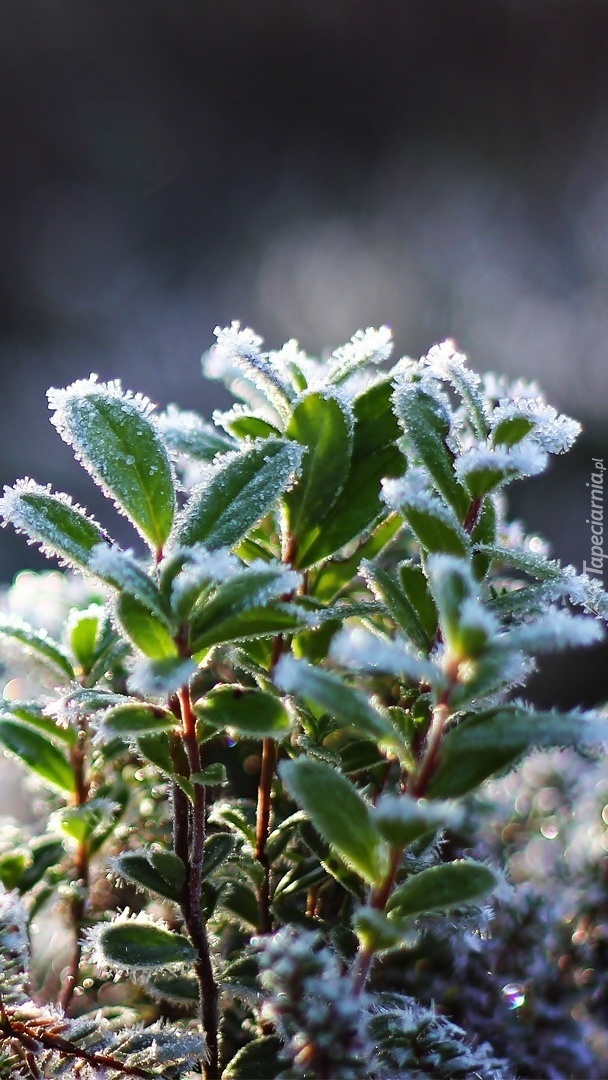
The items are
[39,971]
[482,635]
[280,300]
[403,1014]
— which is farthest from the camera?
[280,300]

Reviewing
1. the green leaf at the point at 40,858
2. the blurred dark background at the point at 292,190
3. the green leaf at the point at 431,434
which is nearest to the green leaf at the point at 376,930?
the green leaf at the point at 431,434

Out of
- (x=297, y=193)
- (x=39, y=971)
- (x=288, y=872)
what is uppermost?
(x=297, y=193)

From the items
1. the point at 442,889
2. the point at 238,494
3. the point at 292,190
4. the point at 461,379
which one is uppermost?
the point at 292,190

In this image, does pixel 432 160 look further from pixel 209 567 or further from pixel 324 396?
pixel 209 567

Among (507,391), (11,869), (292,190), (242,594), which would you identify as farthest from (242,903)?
(292,190)

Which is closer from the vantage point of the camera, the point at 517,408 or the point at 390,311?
the point at 517,408

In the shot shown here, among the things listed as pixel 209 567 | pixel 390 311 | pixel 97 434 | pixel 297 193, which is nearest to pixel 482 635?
pixel 209 567

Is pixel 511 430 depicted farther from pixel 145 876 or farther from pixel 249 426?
pixel 145 876

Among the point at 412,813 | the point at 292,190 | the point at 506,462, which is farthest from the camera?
the point at 292,190

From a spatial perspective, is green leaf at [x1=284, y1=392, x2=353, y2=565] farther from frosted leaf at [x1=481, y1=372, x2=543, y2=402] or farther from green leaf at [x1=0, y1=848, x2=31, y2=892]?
green leaf at [x1=0, y1=848, x2=31, y2=892]
